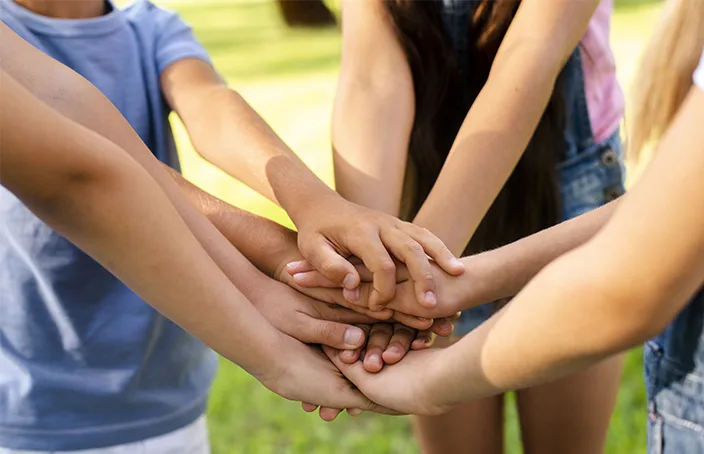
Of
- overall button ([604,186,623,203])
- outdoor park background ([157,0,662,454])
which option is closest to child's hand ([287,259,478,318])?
overall button ([604,186,623,203])

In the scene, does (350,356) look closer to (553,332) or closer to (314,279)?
(314,279)

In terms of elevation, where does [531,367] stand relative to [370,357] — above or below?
above

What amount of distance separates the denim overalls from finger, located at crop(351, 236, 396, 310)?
37 centimetres

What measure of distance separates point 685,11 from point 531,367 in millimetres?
885

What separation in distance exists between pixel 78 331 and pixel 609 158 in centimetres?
96

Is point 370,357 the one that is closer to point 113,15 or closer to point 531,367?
point 531,367

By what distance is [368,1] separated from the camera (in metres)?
1.58

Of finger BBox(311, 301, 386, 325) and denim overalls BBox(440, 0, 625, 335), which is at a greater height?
denim overalls BBox(440, 0, 625, 335)

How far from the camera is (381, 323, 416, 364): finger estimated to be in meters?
1.32

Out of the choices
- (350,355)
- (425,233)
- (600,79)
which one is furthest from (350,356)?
(600,79)

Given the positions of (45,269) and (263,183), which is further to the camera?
(263,183)

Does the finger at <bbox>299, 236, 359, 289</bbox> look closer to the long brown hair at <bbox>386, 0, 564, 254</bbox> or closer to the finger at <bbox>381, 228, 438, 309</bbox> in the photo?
the finger at <bbox>381, 228, 438, 309</bbox>

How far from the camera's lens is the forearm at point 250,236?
4.86ft

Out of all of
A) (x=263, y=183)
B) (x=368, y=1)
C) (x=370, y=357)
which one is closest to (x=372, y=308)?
(x=370, y=357)
